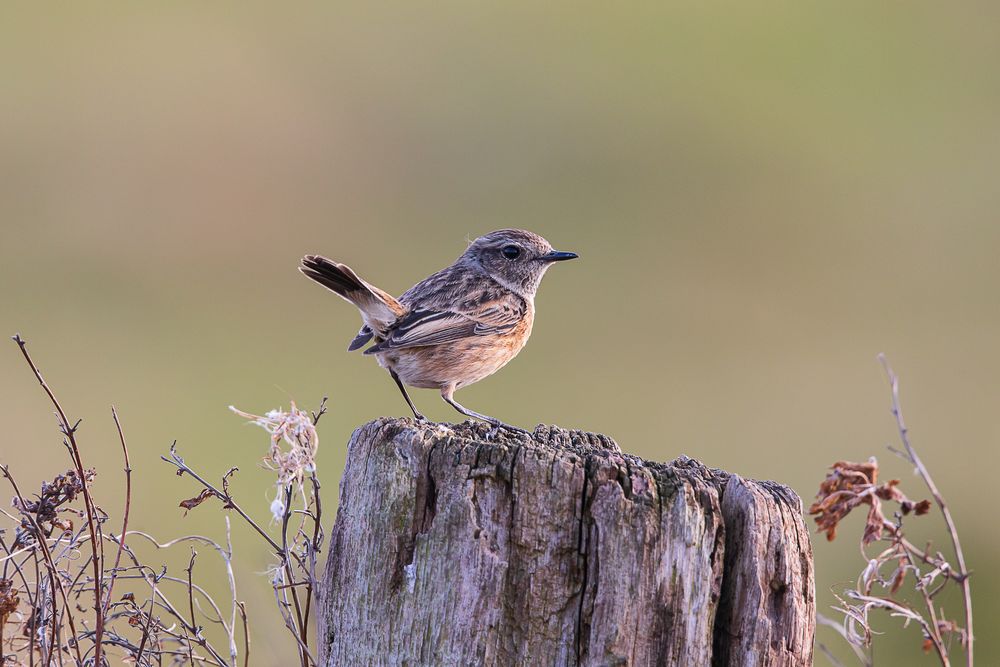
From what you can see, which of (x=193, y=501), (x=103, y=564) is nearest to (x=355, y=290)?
(x=193, y=501)

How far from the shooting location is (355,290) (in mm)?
6219

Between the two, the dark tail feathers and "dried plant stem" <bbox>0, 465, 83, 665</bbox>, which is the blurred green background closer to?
"dried plant stem" <bbox>0, 465, 83, 665</bbox>

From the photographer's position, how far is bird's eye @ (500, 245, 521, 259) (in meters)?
7.68

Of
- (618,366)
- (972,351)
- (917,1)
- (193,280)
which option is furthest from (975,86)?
(193,280)

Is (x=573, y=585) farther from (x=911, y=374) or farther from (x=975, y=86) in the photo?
(x=975, y=86)

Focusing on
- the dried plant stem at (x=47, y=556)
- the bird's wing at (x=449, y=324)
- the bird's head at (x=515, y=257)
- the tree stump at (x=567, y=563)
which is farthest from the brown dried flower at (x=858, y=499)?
the bird's head at (x=515, y=257)

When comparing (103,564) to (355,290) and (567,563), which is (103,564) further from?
(355,290)

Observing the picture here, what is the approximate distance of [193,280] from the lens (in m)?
17.2

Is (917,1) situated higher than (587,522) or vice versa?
(917,1)

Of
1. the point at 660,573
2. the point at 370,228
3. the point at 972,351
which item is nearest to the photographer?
the point at 660,573

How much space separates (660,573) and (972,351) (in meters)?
14.9

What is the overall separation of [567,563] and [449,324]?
3153 mm

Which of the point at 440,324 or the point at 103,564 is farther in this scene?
the point at 440,324

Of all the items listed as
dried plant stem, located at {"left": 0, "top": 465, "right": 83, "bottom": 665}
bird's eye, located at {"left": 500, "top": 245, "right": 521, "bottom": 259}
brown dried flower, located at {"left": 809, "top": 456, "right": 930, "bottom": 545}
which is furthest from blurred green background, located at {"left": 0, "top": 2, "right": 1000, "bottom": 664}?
bird's eye, located at {"left": 500, "top": 245, "right": 521, "bottom": 259}
